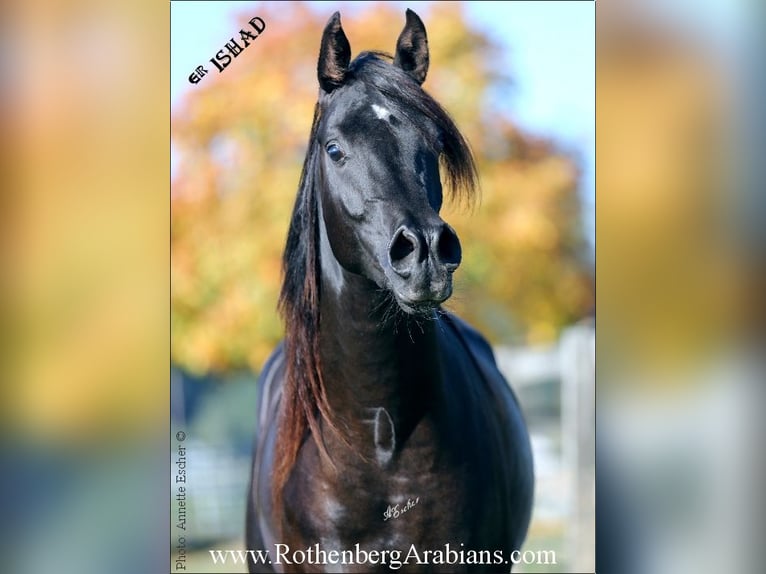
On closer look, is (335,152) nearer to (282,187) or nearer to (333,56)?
(333,56)

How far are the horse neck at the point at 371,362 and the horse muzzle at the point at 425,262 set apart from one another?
283 millimetres

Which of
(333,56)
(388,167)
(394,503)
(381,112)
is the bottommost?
(394,503)

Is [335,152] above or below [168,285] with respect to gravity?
above

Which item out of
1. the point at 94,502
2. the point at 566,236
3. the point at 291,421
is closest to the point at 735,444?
the point at 291,421

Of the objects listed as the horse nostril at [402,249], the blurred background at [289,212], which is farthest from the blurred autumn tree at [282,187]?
the horse nostril at [402,249]

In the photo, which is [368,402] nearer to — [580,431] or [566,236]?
[566,236]

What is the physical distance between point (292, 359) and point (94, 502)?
72 cm

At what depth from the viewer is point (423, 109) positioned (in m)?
2.33

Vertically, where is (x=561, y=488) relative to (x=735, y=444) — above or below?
below

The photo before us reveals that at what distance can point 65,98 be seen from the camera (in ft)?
7.70

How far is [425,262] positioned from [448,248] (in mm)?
74

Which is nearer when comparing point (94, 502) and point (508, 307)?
point (94, 502)

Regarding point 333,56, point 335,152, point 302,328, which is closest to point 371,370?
point 302,328

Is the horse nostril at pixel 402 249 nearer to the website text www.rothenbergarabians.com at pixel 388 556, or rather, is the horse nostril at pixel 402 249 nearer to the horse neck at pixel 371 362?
the horse neck at pixel 371 362
